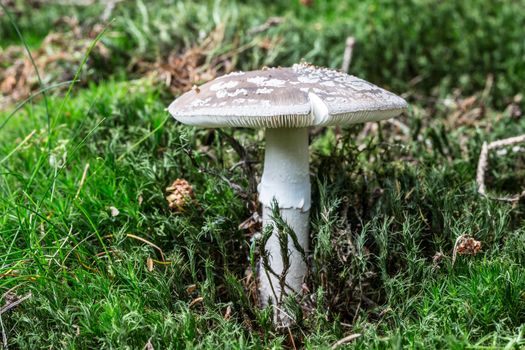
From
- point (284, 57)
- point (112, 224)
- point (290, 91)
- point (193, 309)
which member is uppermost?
point (290, 91)

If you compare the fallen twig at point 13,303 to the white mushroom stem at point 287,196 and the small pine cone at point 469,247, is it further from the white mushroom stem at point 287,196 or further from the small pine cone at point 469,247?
the small pine cone at point 469,247

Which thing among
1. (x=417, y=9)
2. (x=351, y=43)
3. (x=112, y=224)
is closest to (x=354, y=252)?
(x=112, y=224)

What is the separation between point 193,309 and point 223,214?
524 millimetres

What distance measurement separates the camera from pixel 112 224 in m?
2.46

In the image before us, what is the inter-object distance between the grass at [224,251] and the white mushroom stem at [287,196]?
8cm

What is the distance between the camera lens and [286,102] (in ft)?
5.83

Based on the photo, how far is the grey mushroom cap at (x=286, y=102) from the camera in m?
1.77

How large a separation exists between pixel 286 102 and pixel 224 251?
2.60 feet

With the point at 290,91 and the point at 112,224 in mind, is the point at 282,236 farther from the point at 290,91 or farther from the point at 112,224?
the point at 112,224

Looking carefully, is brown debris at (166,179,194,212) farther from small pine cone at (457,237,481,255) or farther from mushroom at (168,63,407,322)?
small pine cone at (457,237,481,255)

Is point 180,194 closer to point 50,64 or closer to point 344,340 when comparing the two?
point 344,340

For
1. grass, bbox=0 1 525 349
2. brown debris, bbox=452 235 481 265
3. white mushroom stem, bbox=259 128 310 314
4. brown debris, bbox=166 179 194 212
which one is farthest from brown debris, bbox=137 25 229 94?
brown debris, bbox=452 235 481 265

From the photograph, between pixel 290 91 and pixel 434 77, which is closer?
pixel 290 91

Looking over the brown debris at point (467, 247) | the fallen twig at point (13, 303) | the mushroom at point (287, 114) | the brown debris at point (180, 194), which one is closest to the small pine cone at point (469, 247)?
the brown debris at point (467, 247)
